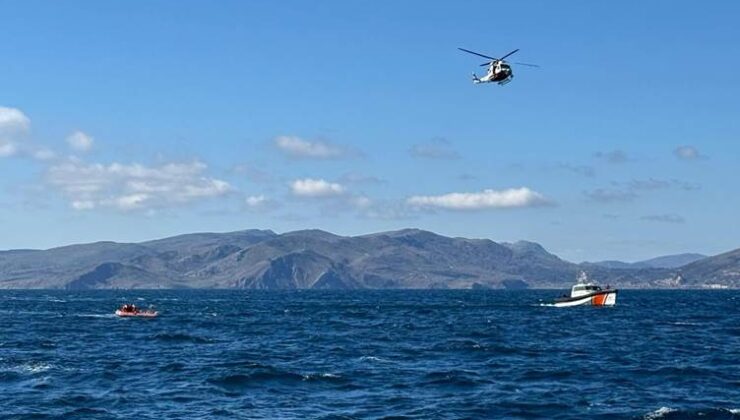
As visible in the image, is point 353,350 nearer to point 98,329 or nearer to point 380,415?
point 380,415

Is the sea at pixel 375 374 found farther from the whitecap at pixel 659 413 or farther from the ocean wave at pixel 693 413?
the whitecap at pixel 659 413

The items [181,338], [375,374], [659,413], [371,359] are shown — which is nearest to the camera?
[659,413]

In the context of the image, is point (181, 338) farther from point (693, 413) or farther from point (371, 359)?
point (693, 413)

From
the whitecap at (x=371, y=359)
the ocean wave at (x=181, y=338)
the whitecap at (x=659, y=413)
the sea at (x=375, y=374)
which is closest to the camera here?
the whitecap at (x=659, y=413)

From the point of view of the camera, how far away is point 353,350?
10475 cm

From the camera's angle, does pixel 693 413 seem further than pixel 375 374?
No

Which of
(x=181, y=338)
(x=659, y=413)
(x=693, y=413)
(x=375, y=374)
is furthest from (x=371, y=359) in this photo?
(x=181, y=338)

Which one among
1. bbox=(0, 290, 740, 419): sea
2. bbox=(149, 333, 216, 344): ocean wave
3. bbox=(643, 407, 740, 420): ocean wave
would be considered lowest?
bbox=(643, 407, 740, 420): ocean wave

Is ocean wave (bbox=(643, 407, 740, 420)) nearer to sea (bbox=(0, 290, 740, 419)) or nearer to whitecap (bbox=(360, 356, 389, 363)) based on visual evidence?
sea (bbox=(0, 290, 740, 419))

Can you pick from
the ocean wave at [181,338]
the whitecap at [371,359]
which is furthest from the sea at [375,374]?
the whitecap at [371,359]

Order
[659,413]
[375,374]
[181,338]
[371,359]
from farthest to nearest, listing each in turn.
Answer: [181,338]
[371,359]
[375,374]
[659,413]

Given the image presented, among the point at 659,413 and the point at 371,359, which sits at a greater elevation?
the point at 371,359

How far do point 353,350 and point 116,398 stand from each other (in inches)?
1587

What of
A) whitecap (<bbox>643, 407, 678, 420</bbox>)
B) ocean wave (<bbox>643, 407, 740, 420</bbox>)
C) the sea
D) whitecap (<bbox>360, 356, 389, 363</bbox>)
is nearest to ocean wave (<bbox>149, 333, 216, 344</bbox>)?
the sea
